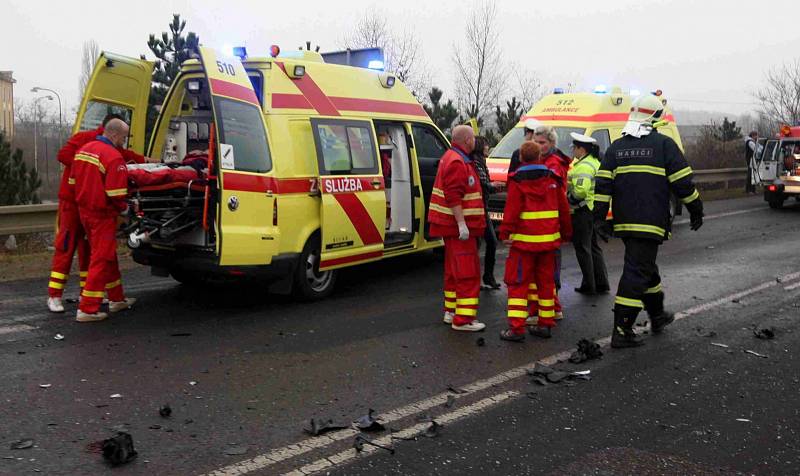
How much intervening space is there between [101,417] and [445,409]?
198 centimetres

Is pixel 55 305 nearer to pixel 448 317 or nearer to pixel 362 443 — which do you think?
pixel 448 317

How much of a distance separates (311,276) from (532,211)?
2.32 metres

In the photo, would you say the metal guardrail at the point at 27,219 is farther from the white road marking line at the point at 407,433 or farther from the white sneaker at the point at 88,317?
the white road marking line at the point at 407,433

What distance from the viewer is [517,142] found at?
1255 centimetres

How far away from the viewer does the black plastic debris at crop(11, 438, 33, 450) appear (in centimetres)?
379

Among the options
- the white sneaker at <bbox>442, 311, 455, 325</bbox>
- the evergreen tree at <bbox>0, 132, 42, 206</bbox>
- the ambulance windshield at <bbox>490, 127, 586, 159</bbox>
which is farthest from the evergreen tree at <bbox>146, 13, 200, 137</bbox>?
the white sneaker at <bbox>442, 311, 455, 325</bbox>

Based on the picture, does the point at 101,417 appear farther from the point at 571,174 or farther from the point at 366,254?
the point at 571,174

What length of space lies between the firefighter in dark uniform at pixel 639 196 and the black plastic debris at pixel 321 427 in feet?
8.64

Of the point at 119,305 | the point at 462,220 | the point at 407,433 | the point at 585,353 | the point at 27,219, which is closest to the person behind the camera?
the point at 407,433

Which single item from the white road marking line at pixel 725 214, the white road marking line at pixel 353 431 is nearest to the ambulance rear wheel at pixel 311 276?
the white road marking line at pixel 353 431

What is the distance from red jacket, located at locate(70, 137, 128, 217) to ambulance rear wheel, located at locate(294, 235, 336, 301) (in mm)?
1666

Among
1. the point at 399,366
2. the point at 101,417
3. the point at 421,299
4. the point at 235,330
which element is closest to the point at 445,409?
the point at 399,366

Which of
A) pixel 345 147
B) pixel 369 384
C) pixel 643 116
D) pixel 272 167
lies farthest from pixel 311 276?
pixel 643 116

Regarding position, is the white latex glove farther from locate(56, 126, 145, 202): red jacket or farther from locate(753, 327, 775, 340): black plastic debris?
locate(56, 126, 145, 202): red jacket
